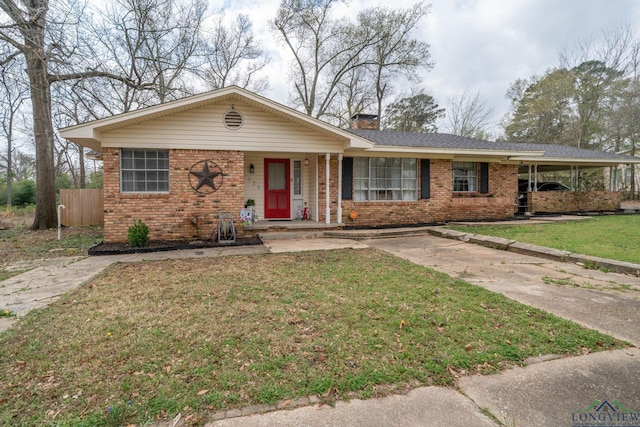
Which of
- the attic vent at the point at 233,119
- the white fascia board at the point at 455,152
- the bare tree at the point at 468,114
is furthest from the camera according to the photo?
the bare tree at the point at 468,114

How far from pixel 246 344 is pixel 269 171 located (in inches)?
321

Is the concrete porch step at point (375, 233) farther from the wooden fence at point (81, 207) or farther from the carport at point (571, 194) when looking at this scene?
the wooden fence at point (81, 207)

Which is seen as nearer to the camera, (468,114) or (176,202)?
(176,202)

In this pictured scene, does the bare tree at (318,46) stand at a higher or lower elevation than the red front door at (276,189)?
higher

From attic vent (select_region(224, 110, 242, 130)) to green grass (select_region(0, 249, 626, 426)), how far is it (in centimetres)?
509

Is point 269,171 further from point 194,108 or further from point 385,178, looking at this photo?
point 385,178

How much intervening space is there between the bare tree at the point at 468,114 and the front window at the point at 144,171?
25.7 m

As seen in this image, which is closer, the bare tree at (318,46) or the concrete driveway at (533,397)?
the concrete driveway at (533,397)

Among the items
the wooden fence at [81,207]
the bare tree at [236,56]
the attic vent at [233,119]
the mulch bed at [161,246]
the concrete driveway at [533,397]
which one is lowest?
the concrete driveway at [533,397]

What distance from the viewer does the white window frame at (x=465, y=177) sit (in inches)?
460

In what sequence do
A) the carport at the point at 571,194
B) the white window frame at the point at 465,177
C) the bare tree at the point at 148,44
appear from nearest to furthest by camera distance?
→ 1. the white window frame at the point at 465,177
2. the bare tree at the point at 148,44
3. the carport at the point at 571,194

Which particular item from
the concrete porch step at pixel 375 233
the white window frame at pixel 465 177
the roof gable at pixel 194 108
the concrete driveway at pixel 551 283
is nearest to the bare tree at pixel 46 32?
the roof gable at pixel 194 108

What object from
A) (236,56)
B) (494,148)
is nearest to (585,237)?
(494,148)

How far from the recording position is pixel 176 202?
26.8 feet
